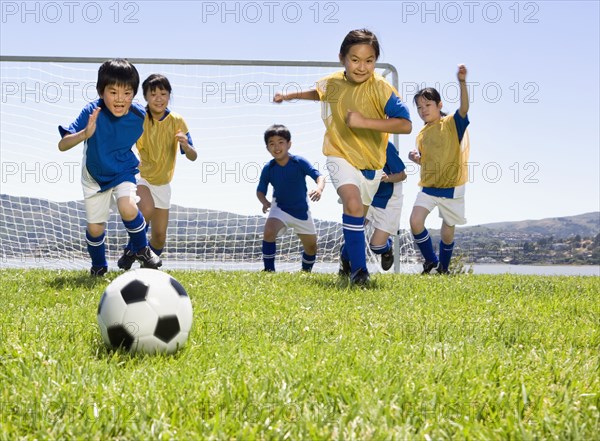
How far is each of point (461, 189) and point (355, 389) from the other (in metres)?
6.07

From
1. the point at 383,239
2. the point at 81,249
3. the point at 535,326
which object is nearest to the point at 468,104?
the point at 383,239

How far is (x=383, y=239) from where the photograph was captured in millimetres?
7273

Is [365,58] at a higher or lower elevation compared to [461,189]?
higher

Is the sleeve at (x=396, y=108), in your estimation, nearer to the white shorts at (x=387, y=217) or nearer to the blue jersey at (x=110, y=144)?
the white shorts at (x=387, y=217)

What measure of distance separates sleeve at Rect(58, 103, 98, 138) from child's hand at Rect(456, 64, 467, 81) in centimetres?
364

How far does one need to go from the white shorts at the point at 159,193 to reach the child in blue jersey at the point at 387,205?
7.94ft

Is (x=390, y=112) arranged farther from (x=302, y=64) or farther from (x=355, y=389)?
(x=302, y=64)

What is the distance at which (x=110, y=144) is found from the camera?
558 cm

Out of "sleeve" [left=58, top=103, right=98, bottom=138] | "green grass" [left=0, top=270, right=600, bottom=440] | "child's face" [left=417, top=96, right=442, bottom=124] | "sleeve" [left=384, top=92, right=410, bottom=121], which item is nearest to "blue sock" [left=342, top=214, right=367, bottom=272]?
"sleeve" [left=384, top=92, right=410, bottom=121]

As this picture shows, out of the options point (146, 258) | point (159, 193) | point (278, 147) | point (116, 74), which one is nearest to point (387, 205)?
point (278, 147)

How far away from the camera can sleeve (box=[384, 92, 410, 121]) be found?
5.44 metres

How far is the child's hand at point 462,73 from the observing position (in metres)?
6.35

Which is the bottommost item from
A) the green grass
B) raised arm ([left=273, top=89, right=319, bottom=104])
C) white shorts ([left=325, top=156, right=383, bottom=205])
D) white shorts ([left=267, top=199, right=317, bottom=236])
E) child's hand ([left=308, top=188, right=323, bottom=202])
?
the green grass

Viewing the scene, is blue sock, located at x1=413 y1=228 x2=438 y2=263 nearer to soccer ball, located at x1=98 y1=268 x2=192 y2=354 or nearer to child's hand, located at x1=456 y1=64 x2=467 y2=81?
child's hand, located at x1=456 y1=64 x2=467 y2=81
